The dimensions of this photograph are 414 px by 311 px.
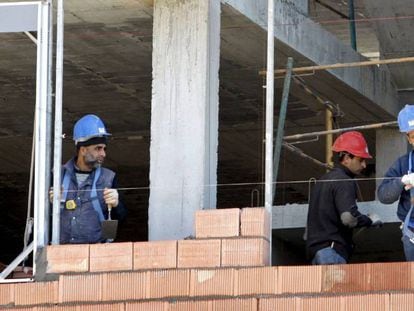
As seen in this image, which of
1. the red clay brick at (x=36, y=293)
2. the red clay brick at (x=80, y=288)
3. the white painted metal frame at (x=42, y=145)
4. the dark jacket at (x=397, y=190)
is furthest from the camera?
the white painted metal frame at (x=42, y=145)

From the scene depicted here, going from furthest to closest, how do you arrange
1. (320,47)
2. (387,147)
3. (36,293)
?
(387,147)
(320,47)
(36,293)

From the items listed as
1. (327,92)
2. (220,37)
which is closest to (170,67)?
(220,37)

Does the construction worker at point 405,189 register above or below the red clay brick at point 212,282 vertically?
above

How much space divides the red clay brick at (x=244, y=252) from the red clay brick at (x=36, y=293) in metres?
1.22

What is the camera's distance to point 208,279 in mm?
11109

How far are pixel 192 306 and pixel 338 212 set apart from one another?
1.79 metres

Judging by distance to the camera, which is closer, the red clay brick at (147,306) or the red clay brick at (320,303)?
the red clay brick at (320,303)

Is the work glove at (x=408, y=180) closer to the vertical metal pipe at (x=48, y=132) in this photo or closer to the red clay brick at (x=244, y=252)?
the red clay brick at (x=244, y=252)

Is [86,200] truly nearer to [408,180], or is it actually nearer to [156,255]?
[156,255]

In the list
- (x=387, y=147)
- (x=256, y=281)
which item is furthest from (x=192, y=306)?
(x=387, y=147)

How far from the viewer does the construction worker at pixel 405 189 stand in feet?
37.7

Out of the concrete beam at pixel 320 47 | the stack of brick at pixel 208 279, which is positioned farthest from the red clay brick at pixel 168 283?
the concrete beam at pixel 320 47

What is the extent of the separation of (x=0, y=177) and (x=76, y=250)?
414 inches

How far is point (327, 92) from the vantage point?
16.4m
